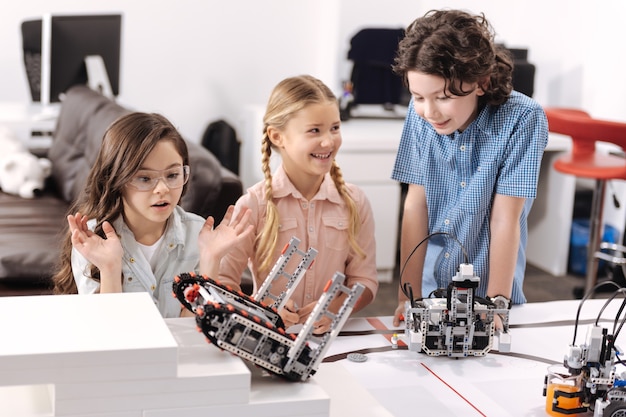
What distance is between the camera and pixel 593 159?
153 inches

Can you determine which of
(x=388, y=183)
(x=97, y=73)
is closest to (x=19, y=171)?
(x=97, y=73)

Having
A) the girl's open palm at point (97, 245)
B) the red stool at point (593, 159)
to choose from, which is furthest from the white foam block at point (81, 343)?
the red stool at point (593, 159)

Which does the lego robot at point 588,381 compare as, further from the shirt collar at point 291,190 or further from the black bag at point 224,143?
the black bag at point 224,143

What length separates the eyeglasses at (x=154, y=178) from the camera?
5.86 ft

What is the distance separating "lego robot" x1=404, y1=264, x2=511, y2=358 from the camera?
1.64m

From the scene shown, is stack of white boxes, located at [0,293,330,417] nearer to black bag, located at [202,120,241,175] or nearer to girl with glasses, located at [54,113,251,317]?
girl with glasses, located at [54,113,251,317]

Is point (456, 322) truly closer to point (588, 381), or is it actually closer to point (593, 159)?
point (588, 381)

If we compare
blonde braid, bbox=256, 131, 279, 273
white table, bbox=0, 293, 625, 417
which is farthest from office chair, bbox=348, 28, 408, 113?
white table, bbox=0, 293, 625, 417

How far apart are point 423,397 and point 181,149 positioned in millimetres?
734

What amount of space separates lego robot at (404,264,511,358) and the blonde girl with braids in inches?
13.6

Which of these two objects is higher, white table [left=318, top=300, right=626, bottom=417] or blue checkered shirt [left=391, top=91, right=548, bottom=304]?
blue checkered shirt [left=391, top=91, right=548, bottom=304]

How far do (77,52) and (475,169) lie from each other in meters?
2.93

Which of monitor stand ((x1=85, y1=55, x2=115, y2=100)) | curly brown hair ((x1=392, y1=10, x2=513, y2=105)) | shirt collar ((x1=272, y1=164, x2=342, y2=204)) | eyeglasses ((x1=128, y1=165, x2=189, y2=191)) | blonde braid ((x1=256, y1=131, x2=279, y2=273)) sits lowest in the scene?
blonde braid ((x1=256, y1=131, x2=279, y2=273))

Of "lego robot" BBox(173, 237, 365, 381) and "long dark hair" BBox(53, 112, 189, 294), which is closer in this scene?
"lego robot" BBox(173, 237, 365, 381)
